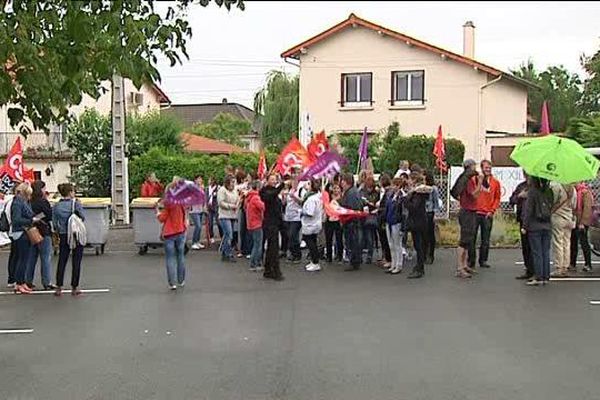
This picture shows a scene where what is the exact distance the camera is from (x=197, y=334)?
31.3ft

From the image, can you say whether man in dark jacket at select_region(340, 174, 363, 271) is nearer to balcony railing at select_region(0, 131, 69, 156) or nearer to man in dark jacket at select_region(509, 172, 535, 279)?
man in dark jacket at select_region(509, 172, 535, 279)

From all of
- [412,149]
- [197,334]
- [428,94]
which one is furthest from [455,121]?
[197,334]

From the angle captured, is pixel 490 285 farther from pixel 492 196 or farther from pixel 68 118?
pixel 68 118

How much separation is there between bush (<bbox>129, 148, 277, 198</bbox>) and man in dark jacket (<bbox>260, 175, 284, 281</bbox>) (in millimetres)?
15264

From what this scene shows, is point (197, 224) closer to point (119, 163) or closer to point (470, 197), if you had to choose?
point (470, 197)

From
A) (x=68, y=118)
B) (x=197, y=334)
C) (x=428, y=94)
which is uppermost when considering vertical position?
(x=428, y=94)

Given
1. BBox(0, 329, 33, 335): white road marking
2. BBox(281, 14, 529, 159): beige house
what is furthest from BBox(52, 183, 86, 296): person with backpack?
BBox(281, 14, 529, 159): beige house

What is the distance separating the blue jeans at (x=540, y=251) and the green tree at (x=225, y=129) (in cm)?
5477

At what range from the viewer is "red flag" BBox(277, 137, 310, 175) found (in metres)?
18.3

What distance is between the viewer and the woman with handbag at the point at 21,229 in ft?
41.0

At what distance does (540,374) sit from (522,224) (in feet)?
18.8

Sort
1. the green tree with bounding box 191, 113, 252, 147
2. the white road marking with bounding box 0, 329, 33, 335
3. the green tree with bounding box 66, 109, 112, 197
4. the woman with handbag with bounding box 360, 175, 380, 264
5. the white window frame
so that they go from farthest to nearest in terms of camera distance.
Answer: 1. the green tree with bounding box 191, 113, 252, 147
2. the white window frame
3. the green tree with bounding box 66, 109, 112, 197
4. the woman with handbag with bounding box 360, 175, 380, 264
5. the white road marking with bounding box 0, 329, 33, 335

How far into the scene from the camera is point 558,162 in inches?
461

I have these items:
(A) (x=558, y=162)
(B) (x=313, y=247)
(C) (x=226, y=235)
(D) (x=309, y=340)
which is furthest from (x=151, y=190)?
(D) (x=309, y=340)
